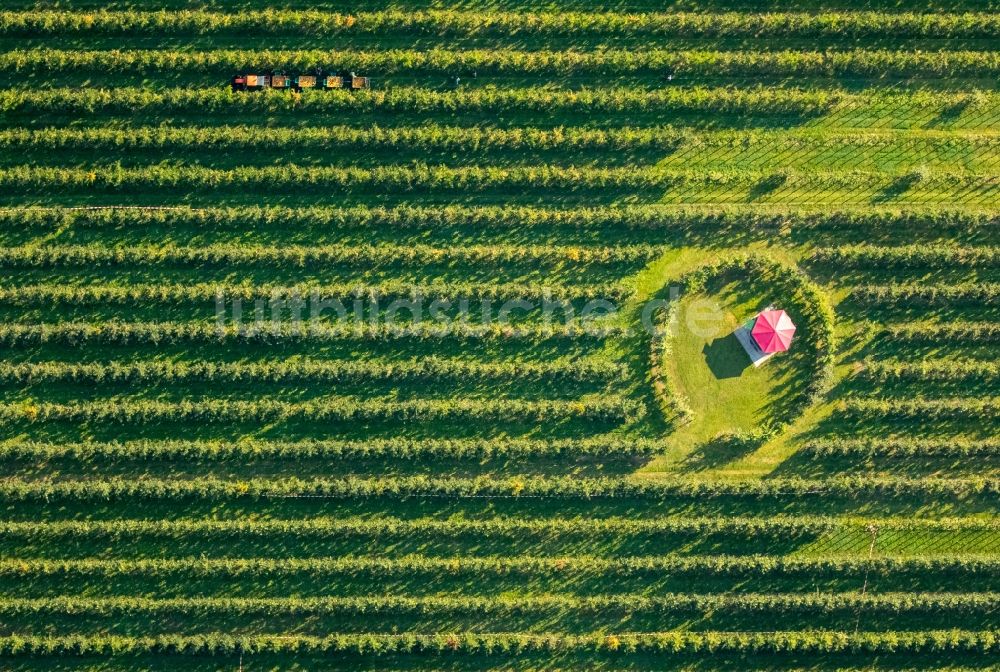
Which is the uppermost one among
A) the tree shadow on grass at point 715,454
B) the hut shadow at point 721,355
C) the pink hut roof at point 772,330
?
the pink hut roof at point 772,330

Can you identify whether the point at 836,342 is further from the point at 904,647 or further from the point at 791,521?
the point at 904,647

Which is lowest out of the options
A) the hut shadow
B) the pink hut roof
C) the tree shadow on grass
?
the tree shadow on grass

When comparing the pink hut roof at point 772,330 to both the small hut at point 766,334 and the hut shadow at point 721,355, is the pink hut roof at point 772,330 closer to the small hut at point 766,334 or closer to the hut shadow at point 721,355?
the small hut at point 766,334

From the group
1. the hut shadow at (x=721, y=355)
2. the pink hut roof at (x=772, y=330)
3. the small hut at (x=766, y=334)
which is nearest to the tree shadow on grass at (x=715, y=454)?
the hut shadow at (x=721, y=355)

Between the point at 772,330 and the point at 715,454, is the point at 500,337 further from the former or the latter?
the point at 772,330

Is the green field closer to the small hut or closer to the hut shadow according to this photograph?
the hut shadow

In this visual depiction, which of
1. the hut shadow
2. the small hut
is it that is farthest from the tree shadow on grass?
the small hut
